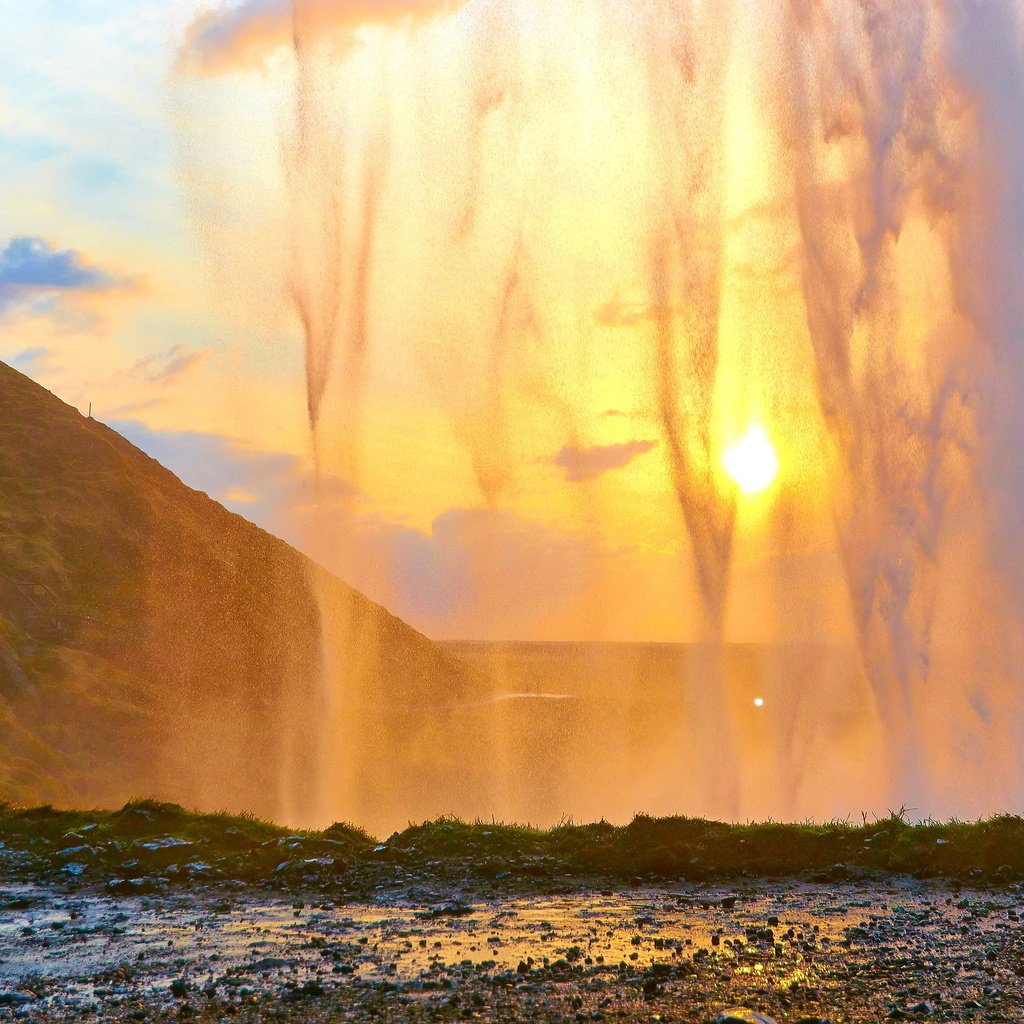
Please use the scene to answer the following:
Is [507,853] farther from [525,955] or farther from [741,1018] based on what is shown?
[741,1018]

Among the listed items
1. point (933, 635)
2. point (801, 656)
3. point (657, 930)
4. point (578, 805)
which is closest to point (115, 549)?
point (578, 805)

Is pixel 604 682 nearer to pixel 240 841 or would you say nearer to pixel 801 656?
pixel 801 656

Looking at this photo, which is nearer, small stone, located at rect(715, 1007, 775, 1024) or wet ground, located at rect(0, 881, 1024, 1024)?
small stone, located at rect(715, 1007, 775, 1024)

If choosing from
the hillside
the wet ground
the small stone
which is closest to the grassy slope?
the wet ground

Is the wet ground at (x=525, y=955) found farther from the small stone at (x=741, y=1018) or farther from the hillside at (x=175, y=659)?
the hillside at (x=175, y=659)


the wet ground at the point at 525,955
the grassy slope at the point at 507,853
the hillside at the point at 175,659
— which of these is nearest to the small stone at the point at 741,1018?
the wet ground at the point at 525,955

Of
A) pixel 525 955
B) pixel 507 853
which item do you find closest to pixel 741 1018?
pixel 525 955

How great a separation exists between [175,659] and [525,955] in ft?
200

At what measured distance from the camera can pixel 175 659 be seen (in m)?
66.5

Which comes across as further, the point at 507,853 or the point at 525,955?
the point at 507,853

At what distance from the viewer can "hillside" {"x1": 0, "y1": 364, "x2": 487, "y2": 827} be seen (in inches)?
2007

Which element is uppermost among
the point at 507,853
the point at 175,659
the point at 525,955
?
the point at 175,659

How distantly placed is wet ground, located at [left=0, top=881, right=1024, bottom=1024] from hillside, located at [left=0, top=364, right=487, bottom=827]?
2844cm

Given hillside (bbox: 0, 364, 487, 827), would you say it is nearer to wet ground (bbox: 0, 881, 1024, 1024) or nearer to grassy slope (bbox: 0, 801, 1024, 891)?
grassy slope (bbox: 0, 801, 1024, 891)
